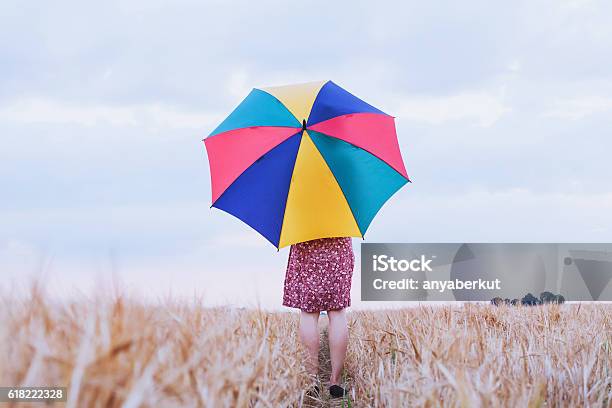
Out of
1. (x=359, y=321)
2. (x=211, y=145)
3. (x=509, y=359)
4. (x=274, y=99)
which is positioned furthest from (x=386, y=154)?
(x=359, y=321)

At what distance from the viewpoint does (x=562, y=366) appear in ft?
12.8

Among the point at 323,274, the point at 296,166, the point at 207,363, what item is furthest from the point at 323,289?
the point at 207,363

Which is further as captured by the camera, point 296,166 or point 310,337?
point 310,337

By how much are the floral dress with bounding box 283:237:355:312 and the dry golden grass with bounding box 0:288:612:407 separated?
36 centimetres

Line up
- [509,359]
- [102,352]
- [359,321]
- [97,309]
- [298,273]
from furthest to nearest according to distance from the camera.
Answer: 1. [359,321]
2. [298,273]
3. [509,359]
4. [97,309]
5. [102,352]

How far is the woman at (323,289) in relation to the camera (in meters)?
4.57

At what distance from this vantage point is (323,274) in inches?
180

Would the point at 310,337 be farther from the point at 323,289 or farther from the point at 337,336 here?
the point at 323,289

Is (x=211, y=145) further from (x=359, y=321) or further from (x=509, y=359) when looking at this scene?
(x=359, y=321)

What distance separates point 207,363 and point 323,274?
2154 millimetres

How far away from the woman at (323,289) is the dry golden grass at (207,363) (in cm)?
17

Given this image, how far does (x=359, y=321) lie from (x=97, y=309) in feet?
16.8

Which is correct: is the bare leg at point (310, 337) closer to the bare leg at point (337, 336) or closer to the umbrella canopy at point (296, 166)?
the bare leg at point (337, 336)

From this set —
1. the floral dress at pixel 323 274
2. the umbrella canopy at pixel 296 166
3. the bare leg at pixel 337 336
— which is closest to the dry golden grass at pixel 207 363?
the bare leg at pixel 337 336
